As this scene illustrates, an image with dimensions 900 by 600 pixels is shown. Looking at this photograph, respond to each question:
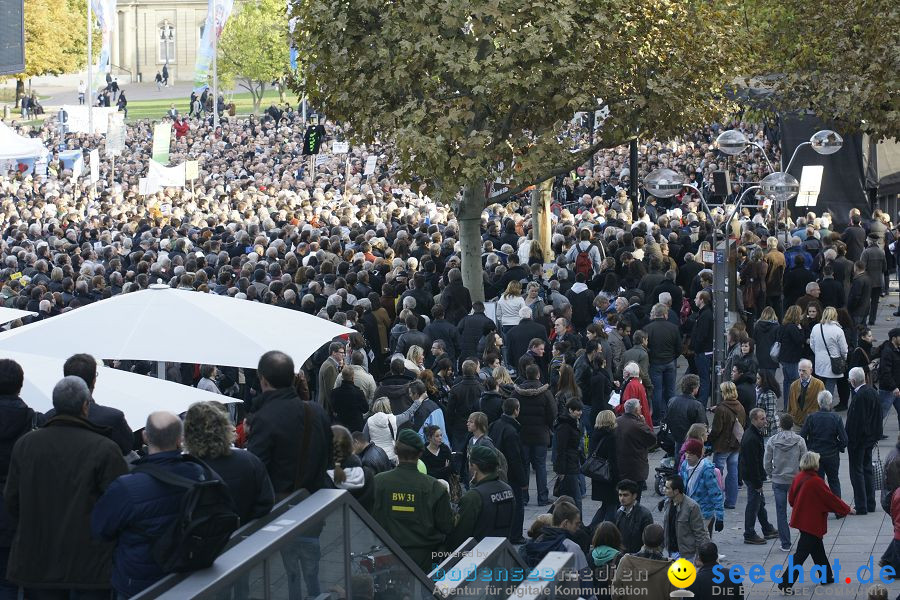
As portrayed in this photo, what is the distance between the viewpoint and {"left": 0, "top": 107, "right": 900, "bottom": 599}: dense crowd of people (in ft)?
19.5

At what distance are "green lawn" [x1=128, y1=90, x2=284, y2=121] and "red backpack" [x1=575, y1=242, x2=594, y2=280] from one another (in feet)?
188

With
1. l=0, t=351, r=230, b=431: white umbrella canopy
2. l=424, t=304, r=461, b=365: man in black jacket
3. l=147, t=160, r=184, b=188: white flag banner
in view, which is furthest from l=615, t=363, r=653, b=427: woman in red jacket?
l=147, t=160, r=184, b=188: white flag banner

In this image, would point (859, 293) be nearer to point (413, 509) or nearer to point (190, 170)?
point (413, 509)

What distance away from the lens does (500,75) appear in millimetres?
17031

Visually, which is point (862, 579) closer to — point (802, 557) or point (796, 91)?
point (802, 557)

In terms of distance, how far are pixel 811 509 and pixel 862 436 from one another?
7.64 ft

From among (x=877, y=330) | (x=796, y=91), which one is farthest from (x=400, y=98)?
(x=877, y=330)

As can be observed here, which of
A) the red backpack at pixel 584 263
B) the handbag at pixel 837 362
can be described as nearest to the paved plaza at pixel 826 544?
the handbag at pixel 837 362

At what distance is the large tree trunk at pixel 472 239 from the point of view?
1903cm

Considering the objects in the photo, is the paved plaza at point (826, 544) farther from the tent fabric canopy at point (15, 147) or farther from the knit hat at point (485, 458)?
the tent fabric canopy at point (15, 147)

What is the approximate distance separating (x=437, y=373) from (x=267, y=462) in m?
7.78

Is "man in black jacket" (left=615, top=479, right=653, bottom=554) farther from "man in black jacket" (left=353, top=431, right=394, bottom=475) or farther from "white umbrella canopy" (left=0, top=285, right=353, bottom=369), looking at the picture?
"white umbrella canopy" (left=0, top=285, right=353, bottom=369)

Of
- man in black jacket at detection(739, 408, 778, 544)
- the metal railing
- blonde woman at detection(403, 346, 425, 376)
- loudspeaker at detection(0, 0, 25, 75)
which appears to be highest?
loudspeaker at detection(0, 0, 25, 75)

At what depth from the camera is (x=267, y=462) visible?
664cm
